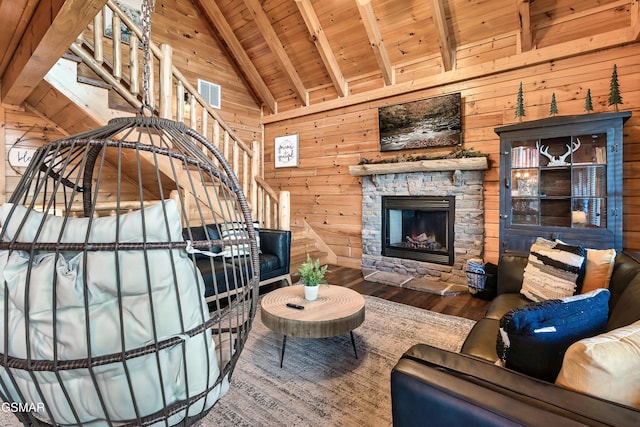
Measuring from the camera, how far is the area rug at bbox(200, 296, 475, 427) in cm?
169

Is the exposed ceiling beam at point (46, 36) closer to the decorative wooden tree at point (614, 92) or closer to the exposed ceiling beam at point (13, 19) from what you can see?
the exposed ceiling beam at point (13, 19)

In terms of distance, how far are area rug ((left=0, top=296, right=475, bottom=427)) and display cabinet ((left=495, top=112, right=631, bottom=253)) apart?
4.16ft

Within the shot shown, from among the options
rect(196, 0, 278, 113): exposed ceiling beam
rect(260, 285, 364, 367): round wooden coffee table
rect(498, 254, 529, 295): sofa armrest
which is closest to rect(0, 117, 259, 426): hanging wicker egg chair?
Answer: rect(260, 285, 364, 367): round wooden coffee table

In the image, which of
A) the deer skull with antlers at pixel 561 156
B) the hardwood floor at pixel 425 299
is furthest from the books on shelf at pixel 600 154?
the hardwood floor at pixel 425 299

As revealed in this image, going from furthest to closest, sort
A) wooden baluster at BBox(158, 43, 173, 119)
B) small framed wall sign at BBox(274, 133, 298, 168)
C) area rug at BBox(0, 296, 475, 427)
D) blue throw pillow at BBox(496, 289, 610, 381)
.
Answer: small framed wall sign at BBox(274, 133, 298, 168) → wooden baluster at BBox(158, 43, 173, 119) → area rug at BBox(0, 296, 475, 427) → blue throw pillow at BBox(496, 289, 610, 381)

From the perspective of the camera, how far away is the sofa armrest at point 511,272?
2359 millimetres

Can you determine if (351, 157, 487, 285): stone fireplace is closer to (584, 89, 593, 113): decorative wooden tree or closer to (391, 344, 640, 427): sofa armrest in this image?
(584, 89, 593, 113): decorative wooden tree

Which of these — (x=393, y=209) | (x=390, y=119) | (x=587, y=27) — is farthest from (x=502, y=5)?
(x=393, y=209)

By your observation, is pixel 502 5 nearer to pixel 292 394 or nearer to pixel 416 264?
pixel 416 264

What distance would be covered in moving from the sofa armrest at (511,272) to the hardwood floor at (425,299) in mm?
692

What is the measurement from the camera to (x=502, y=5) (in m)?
3.61

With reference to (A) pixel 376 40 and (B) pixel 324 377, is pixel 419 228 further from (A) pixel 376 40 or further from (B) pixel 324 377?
(B) pixel 324 377

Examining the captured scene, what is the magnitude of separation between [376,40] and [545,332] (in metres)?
4.16

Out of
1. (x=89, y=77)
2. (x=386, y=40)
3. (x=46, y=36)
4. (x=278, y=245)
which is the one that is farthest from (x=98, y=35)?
(x=386, y=40)
